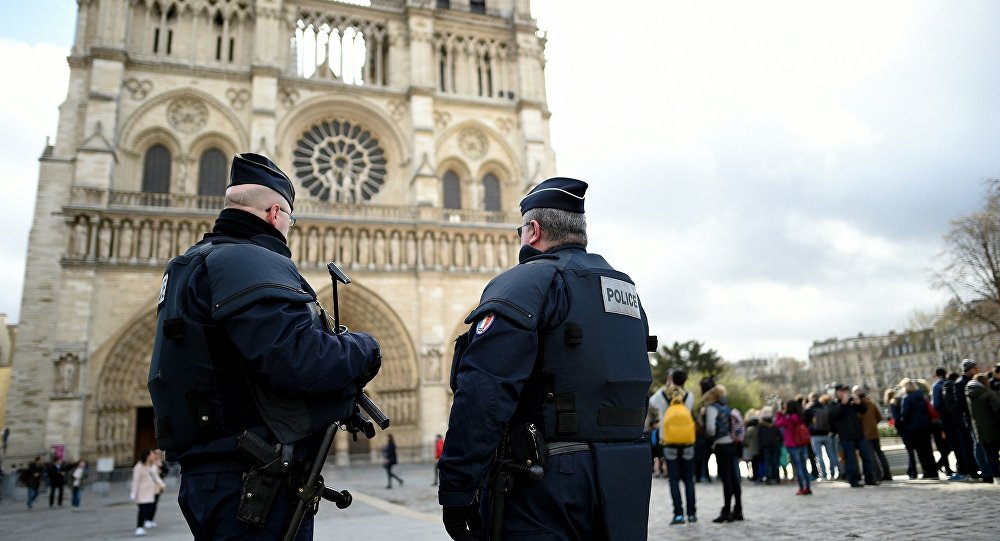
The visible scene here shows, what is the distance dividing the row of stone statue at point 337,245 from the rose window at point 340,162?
7.35 ft

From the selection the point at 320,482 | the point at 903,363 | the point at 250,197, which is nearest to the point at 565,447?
the point at 320,482

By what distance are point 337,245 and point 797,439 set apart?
1713 centimetres

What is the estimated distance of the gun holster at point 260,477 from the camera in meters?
2.16

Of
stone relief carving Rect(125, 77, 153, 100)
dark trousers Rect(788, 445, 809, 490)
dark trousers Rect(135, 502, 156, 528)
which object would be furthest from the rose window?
dark trousers Rect(788, 445, 809, 490)

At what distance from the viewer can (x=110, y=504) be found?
1370cm

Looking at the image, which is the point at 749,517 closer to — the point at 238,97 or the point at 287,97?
the point at 287,97

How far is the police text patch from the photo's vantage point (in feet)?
8.72

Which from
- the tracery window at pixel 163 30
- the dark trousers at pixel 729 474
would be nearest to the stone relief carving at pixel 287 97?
the tracery window at pixel 163 30

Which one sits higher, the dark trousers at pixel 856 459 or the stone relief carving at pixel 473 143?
the stone relief carving at pixel 473 143

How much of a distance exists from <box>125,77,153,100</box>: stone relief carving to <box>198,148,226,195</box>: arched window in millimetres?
2776

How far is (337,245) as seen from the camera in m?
22.5

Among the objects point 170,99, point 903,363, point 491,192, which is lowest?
point 903,363

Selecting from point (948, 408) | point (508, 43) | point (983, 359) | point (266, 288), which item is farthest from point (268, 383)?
point (983, 359)

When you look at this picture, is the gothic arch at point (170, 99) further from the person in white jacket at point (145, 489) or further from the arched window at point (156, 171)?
the person in white jacket at point (145, 489)
